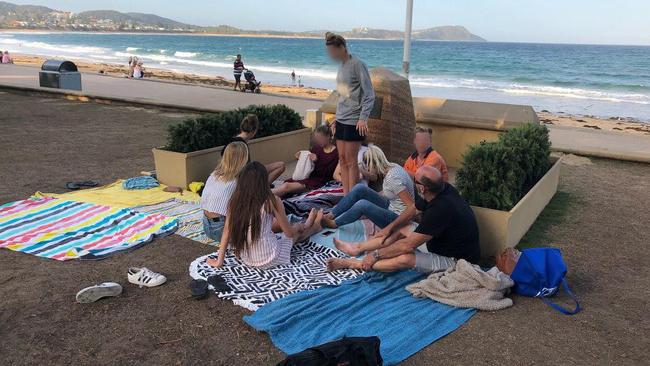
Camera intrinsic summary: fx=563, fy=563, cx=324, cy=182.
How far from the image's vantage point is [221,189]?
503cm

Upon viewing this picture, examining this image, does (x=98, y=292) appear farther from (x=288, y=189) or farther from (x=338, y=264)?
(x=288, y=189)

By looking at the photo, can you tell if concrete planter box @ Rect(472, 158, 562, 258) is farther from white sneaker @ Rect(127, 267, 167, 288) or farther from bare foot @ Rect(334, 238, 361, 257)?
white sneaker @ Rect(127, 267, 167, 288)

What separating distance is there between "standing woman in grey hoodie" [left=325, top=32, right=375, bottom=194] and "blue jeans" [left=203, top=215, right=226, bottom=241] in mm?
1647

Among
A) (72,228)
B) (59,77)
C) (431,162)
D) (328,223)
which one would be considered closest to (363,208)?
(328,223)

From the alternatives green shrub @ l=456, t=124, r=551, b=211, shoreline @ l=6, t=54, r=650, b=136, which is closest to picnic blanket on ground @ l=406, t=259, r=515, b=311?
green shrub @ l=456, t=124, r=551, b=211

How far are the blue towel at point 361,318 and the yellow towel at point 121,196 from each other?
286 cm

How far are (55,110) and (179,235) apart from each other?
9.27m

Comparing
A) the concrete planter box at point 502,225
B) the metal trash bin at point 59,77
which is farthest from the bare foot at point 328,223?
the metal trash bin at point 59,77

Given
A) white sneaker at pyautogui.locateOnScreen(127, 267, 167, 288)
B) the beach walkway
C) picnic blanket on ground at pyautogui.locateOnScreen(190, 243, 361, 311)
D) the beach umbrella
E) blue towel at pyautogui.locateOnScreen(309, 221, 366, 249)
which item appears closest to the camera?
picnic blanket on ground at pyautogui.locateOnScreen(190, 243, 361, 311)

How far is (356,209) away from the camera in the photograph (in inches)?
212

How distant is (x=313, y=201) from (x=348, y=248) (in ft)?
4.23

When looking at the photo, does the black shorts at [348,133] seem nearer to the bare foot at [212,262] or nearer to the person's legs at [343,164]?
the person's legs at [343,164]

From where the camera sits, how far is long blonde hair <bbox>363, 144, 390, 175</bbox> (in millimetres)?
5938

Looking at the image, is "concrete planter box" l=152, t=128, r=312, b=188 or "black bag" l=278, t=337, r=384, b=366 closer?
"black bag" l=278, t=337, r=384, b=366
